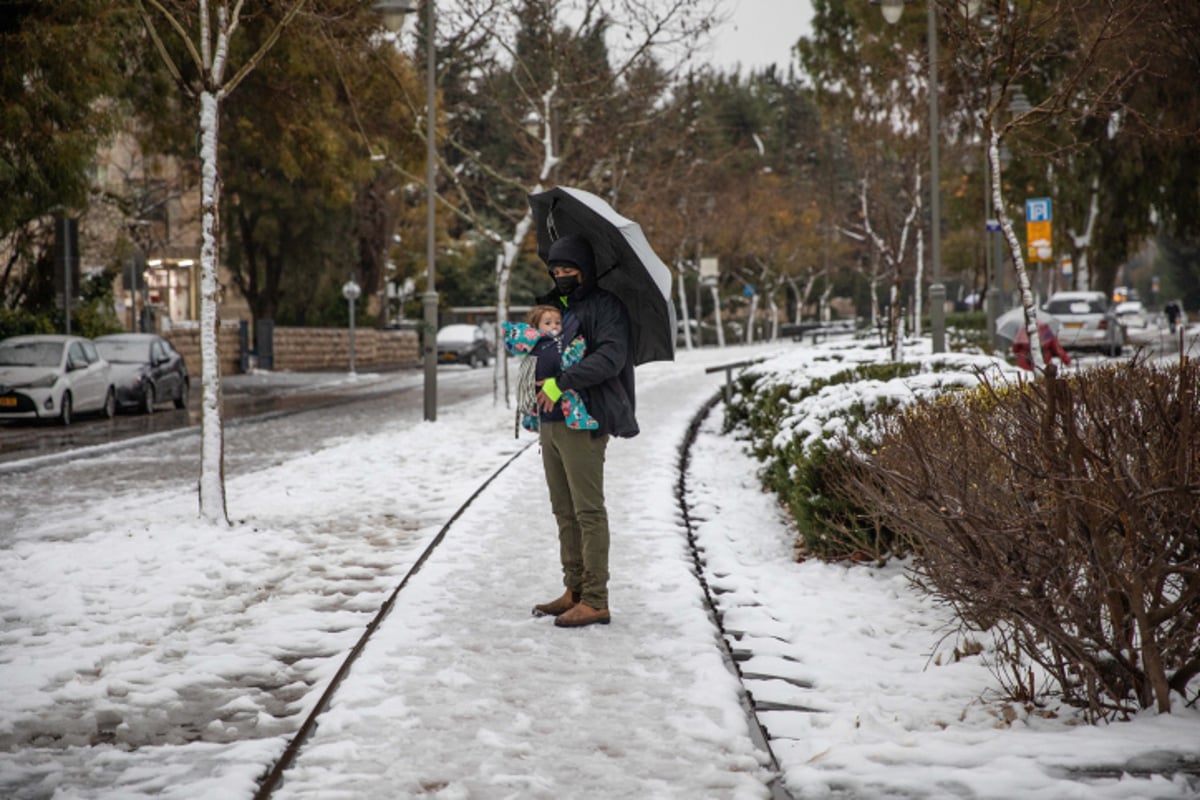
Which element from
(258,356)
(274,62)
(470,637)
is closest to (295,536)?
(470,637)

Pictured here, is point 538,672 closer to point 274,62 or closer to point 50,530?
point 50,530

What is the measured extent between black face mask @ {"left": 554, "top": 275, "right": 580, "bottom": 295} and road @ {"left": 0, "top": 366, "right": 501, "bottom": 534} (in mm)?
5573

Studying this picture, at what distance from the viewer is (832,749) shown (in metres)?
4.62

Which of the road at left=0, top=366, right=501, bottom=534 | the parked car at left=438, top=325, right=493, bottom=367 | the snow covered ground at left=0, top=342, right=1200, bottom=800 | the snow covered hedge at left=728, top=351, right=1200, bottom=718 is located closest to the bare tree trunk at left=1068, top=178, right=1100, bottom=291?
the road at left=0, top=366, right=501, bottom=534

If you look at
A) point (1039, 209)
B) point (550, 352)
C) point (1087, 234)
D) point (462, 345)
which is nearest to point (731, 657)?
point (550, 352)

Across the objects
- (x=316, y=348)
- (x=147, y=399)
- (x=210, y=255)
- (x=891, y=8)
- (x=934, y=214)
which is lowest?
(x=147, y=399)

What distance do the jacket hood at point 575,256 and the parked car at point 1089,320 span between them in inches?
1126

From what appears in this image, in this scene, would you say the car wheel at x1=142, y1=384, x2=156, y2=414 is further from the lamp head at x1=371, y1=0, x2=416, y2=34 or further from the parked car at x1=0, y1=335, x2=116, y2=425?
the lamp head at x1=371, y1=0, x2=416, y2=34

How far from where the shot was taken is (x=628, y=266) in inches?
263

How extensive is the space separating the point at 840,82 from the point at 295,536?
2379cm

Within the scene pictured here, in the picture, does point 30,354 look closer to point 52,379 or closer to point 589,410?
point 52,379

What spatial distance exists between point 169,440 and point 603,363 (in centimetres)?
1341

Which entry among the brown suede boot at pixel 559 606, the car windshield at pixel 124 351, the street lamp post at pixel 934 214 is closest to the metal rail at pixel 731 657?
the brown suede boot at pixel 559 606

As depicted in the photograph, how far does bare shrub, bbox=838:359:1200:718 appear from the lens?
4484 mm
